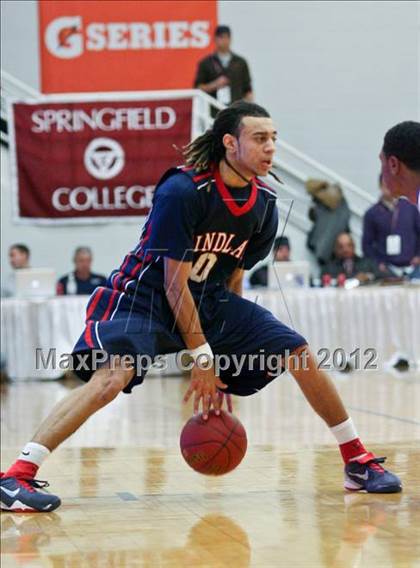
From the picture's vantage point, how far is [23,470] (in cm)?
473

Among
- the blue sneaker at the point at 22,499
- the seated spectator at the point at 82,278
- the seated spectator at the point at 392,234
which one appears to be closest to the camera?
the blue sneaker at the point at 22,499

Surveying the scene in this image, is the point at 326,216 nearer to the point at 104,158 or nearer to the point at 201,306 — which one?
the point at 104,158

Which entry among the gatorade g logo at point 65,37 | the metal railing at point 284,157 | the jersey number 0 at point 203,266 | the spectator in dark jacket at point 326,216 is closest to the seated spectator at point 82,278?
the metal railing at point 284,157

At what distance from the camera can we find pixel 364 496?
198 inches

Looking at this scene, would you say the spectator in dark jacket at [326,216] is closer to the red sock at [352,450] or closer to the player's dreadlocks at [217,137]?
the red sock at [352,450]

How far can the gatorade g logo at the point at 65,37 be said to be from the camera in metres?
15.6

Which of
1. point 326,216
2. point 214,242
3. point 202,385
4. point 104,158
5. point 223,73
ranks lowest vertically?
point 202,385

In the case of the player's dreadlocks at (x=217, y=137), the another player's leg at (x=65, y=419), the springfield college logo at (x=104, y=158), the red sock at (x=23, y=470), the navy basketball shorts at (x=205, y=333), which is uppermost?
the springfield college logo at (x=104, y=158)

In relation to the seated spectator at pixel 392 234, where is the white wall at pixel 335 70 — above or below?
above

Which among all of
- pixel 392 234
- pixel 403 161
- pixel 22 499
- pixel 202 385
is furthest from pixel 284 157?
pixel 22 499

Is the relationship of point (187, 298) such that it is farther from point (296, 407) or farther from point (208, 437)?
point (296, 407)

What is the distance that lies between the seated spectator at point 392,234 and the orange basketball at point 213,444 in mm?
8774

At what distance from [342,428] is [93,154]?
10.1 meters

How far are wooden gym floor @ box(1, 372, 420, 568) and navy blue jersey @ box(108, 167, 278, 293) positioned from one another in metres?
1.01
